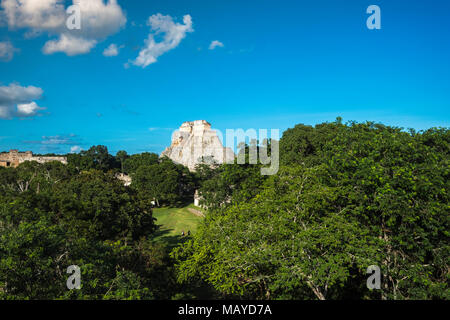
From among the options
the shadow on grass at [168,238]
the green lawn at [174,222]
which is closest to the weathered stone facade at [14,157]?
the green lawn at [174,222]

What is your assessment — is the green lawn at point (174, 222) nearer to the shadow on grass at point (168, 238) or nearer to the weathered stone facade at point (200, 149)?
the shadow on grass at point (168, 238)

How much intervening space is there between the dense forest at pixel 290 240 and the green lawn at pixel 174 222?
11.9 meters

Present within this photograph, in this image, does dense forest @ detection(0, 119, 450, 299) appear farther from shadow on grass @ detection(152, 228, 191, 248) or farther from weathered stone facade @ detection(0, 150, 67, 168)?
weathered stone facade @ detection(0, 150, 67, 168)

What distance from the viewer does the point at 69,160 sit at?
3120 inches

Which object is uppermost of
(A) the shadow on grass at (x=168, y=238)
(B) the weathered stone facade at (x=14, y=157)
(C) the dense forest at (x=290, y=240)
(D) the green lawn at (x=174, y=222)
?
(B) the weathered stone facade at (x=14, y=157)

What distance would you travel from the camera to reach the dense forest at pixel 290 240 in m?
9.53

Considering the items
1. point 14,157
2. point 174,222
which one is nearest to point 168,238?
point 174,222

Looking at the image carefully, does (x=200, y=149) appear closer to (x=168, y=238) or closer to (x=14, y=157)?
(x=168, y=238)

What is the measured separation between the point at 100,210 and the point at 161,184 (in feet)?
99.5

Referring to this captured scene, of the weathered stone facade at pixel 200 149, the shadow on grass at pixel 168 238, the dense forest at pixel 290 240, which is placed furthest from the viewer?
the weathered stone facade at pixel 200 149

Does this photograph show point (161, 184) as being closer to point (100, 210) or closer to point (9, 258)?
point (100, 210)

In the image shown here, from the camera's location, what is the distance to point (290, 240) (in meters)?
10.6

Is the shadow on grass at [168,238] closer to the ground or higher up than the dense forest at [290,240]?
closer to the ground
